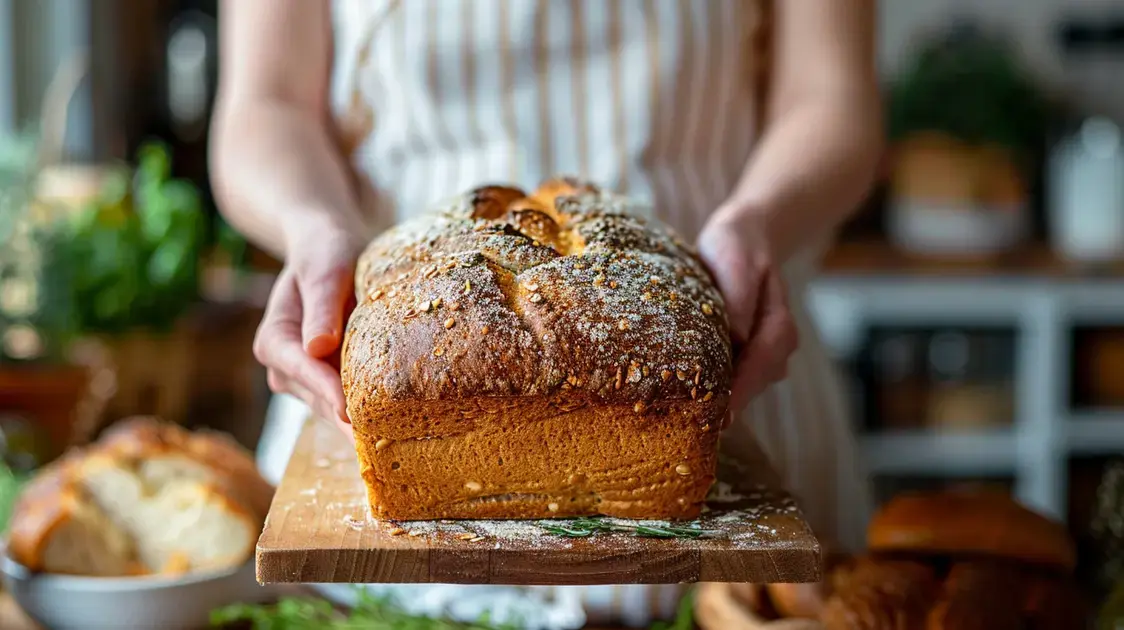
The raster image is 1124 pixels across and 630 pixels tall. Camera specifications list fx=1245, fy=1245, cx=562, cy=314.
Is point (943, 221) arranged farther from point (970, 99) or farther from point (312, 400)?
point (312, 400)

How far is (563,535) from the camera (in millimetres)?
871

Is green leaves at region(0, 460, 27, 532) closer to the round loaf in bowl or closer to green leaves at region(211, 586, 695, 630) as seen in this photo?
the round loaf in bowl

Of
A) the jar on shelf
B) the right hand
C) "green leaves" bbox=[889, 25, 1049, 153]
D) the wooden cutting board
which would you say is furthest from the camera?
"green leaves" bbox=[889, 25, 1049, 153]

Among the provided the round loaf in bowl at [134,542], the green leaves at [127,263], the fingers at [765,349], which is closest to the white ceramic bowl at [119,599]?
the round loaf in bowl at [134,542]

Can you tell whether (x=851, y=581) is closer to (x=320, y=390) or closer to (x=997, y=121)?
(x=320, y=390)

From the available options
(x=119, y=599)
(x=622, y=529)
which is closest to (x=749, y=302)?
(x=622, y=529)

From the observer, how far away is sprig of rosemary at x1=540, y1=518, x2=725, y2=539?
0.87 m

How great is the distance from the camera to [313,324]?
94cm

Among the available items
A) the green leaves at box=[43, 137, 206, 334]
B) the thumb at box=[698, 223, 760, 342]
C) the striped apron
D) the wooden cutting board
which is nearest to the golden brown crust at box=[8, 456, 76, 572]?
the striped apron

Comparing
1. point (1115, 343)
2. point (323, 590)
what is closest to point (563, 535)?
point (323, 590)

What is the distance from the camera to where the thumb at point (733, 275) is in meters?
1.01

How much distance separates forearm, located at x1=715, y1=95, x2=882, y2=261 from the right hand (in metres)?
0.37

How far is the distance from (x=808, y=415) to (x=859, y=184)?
0.32m

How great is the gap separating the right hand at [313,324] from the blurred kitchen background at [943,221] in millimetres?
1770
